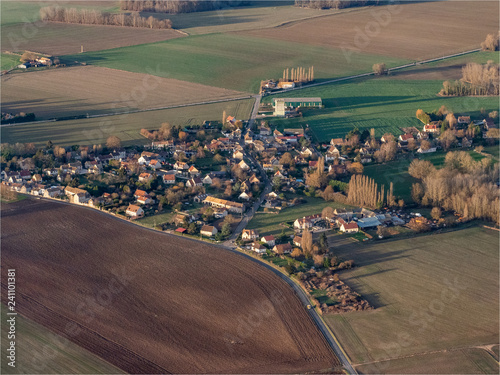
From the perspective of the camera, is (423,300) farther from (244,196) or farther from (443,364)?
(244,196)

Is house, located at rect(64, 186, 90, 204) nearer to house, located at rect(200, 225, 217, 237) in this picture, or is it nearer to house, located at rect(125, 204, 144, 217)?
house, located at rect(125, 204, 144, 217)

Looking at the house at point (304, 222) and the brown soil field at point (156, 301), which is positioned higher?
the house at point (304, 222)

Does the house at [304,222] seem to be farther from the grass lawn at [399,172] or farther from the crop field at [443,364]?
the crop field at [443,364]

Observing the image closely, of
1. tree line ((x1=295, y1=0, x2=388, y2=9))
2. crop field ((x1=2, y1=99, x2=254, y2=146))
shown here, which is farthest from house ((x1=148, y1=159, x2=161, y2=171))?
tree line ((x1=295, y1=0, x2=388, y2=9))

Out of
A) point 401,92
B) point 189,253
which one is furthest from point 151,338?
point 401,92

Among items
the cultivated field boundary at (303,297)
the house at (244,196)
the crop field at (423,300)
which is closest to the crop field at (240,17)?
the house at (244,196)
